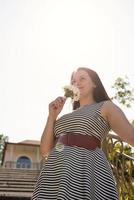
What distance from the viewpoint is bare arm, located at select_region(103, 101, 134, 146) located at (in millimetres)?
2357

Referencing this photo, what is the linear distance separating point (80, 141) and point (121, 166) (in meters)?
1.36

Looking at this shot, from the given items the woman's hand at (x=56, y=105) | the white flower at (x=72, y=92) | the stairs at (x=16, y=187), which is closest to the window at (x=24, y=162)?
the stairs at (x=16, y=187)

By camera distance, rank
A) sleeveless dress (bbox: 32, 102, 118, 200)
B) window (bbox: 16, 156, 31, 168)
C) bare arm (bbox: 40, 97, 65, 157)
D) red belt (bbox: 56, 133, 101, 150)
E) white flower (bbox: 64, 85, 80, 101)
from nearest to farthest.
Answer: sleeveless dress (bbox: 32, 102, 118, 200) < red belt (bbox: 56, 133, 101, 150) < bare arm (bbox: 40, 97, 65, 157) < white flower (bbox: 64, 85, 80, 101) < window (bbox: 16, 156, 31, 168)

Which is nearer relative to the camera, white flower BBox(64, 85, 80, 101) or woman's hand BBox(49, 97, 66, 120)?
woman's hand BBox(49, 97, 66, 120)

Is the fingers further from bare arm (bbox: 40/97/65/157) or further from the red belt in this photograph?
the red belt

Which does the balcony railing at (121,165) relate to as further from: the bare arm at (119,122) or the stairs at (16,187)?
the stairs at (16,187)

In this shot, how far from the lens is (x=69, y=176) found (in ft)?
7.09

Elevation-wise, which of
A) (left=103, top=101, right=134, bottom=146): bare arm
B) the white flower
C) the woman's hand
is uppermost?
the white flower

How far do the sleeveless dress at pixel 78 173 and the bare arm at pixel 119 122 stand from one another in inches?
3.3

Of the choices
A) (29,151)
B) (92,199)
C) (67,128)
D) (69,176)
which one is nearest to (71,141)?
(67,128)

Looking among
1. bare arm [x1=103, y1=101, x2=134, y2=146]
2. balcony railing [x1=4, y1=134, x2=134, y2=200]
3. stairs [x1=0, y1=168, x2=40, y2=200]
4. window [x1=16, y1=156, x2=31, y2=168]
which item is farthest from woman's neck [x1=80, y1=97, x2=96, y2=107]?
window [x1=16, y1=156, x2=31, y2=168]

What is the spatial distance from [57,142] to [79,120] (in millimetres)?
225

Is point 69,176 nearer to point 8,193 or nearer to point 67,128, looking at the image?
point 67,128

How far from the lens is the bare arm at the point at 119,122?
7.73 feet
